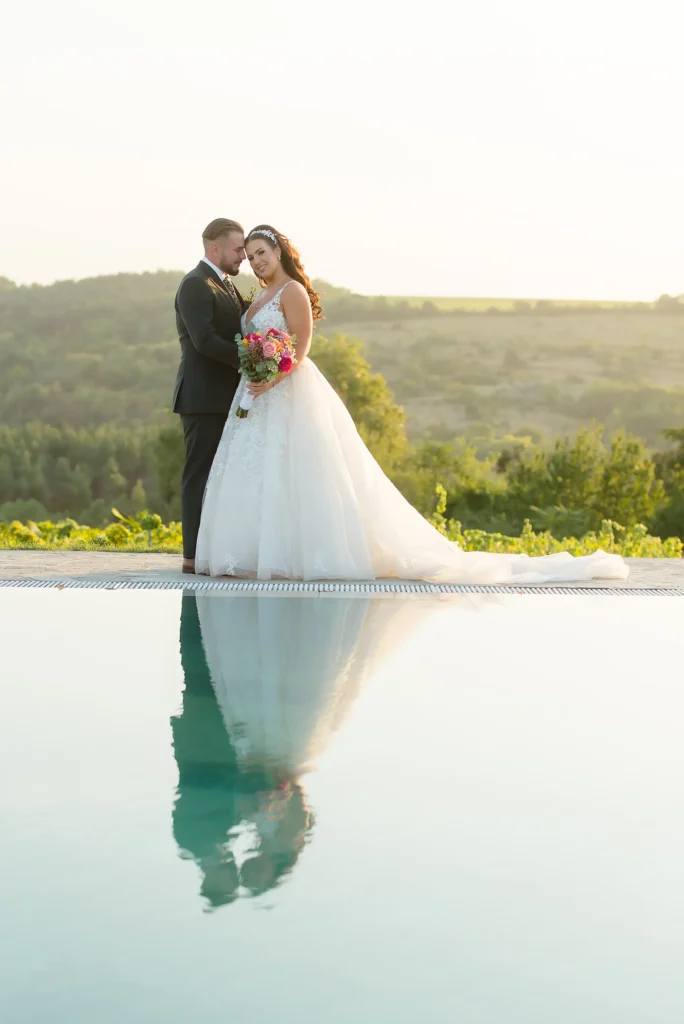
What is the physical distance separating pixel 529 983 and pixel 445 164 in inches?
1334

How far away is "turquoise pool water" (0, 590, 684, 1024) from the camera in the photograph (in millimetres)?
1812

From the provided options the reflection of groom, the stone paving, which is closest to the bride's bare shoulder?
the stone paving

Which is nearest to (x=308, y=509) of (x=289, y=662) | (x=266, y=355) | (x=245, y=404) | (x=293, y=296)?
(x=245, y=404)

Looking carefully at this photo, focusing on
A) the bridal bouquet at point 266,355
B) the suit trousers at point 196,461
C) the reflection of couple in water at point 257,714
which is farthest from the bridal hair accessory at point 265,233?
the reflection of couple in water at point 257,714

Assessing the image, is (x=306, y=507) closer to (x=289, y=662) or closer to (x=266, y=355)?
(x=266, y=355)

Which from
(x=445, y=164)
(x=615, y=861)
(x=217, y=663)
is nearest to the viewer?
(x=615, y=861)

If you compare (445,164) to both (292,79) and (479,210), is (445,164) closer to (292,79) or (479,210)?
(479,210)

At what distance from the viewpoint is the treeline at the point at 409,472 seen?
82.1 feet

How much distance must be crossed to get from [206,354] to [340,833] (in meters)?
4.69

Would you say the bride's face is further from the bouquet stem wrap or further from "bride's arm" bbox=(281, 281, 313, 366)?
the bouquet stem wrap

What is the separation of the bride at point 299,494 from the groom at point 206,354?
0.14 metres

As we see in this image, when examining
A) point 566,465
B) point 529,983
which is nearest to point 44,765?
point 529,983

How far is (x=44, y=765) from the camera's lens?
3006 millimetres

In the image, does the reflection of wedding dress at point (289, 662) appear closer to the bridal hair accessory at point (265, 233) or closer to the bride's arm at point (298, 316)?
the bride's arm at point (298, 316)
